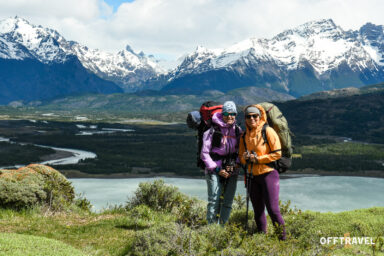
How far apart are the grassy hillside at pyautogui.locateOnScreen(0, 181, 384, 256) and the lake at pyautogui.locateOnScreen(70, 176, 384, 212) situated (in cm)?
3037

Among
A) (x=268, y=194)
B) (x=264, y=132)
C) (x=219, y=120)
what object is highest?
(x=219, y=120)

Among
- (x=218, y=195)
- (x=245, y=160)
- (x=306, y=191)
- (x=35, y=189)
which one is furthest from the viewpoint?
(x=306, y=191)

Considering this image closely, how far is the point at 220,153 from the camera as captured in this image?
32.0ft

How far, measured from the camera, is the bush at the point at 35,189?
12.9 meters

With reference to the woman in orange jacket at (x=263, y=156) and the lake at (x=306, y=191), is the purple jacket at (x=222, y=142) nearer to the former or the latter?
the woman in orange jacket at (x=263, y=156)

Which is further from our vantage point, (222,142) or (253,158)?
(222,142)

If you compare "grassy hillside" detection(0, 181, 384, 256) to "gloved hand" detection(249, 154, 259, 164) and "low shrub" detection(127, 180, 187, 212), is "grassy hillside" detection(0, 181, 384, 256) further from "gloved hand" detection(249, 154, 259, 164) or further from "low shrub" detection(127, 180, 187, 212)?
"gloved hand" detection(249, 154, 259, 164)

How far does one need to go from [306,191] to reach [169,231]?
181ft

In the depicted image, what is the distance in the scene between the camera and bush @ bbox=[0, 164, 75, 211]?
42.3ft

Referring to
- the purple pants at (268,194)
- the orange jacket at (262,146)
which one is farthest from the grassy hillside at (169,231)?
the orange jacket at (262,146)

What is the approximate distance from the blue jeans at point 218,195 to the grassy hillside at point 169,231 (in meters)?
0.42

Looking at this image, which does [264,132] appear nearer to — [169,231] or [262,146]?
[262,146]

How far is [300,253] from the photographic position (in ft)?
25.5

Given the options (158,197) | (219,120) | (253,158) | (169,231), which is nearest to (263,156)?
(253,158)
